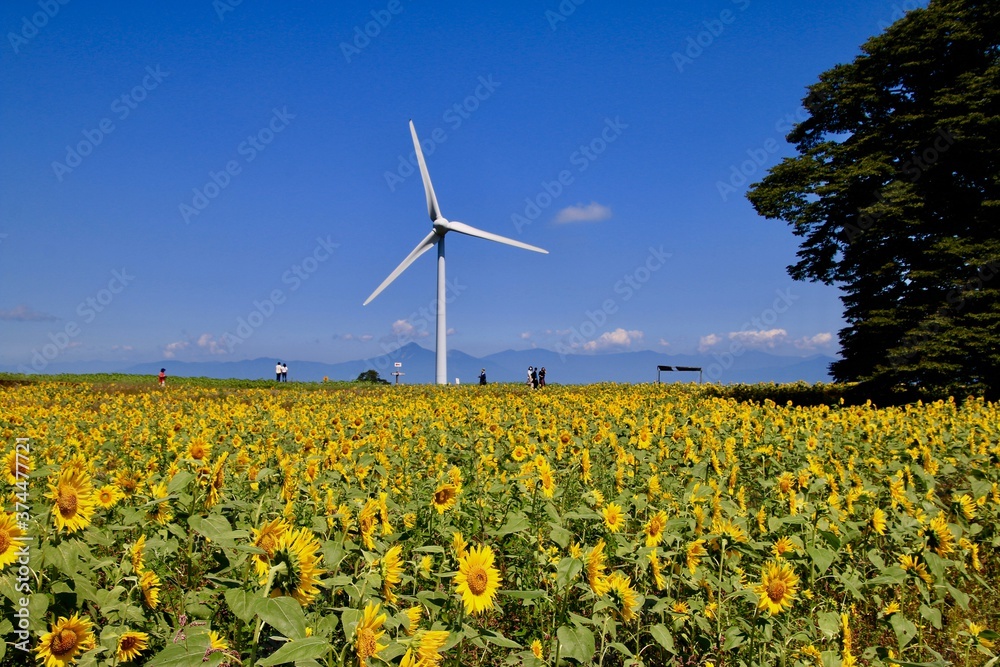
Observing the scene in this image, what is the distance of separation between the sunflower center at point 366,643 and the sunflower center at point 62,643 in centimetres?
108

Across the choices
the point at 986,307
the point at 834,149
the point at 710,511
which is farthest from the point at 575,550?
the point at 834,149

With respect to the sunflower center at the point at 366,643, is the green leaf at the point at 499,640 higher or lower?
lower

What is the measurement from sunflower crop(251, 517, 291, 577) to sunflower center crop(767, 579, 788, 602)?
1.97 meters

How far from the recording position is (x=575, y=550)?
265cm

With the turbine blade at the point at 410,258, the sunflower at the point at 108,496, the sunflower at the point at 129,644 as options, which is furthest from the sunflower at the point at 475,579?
the turbine blade at the point at 410,258

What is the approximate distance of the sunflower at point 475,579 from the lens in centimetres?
224

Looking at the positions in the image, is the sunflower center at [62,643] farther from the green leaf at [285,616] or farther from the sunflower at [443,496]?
the sunflower at [443,496]

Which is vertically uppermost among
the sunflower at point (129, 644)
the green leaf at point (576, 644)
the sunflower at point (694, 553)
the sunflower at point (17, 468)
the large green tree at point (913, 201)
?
the large green tree at point (913, 201)

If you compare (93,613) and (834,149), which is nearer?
(93,613)

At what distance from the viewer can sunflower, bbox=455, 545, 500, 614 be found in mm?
2238

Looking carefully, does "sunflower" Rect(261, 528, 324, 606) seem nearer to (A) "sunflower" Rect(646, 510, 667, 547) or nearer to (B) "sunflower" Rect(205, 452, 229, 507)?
(B) "sunflower" Rect(205, 452, 229, 507)

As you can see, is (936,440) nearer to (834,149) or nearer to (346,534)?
(346,534)

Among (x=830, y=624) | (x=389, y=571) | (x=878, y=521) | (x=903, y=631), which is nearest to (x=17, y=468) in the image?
(x=389, y=571)

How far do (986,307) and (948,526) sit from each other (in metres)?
17.7
